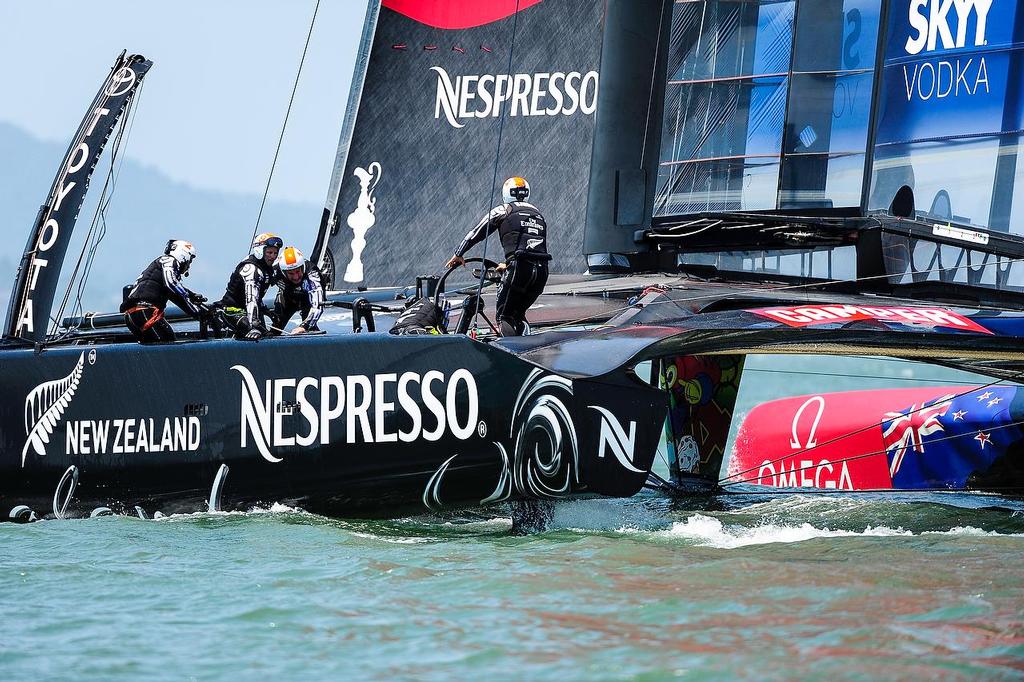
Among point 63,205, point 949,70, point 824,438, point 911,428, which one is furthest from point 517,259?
point 824,438

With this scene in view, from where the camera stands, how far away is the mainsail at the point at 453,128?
877 centimetres

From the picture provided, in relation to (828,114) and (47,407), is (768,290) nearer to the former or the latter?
(828,114)

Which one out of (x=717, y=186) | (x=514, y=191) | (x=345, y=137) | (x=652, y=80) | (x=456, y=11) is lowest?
(x=514, y=191)

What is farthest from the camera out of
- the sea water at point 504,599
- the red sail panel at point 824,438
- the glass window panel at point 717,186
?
the red sail panel at point 824,438

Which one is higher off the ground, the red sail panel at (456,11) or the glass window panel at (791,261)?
the red sail panel at (456,11)

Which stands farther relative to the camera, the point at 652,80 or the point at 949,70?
the point at 652,80

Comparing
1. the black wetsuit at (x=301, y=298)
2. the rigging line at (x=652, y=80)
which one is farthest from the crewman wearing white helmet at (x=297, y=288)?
the rigging line at (x=652, y=80)

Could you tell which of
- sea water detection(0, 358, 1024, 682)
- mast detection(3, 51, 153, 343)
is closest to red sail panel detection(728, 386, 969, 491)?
sea water detection(0, 358, 1024, 682)

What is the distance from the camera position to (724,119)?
25.1 feet

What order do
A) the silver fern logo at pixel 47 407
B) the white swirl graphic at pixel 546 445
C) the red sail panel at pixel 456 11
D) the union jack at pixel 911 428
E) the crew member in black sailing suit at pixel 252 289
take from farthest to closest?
the red sail panel at pixel 456 11, the union jack at pixel 911 428, the crew member in black sailing suit at pixel 252 289, the silver fern logo at pixel 47 407, the white swirl graphic at pixel 546 445

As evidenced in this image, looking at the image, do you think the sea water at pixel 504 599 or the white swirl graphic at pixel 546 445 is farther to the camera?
the white swirl graphic at pixel 546 445

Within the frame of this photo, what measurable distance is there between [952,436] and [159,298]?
151 inches

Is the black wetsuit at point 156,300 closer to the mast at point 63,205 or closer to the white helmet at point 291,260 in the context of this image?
the white helmet at point 291,260

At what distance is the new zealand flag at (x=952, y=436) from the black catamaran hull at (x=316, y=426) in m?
2.77
